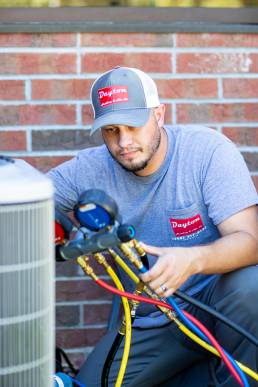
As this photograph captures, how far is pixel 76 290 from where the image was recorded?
11.5 feet

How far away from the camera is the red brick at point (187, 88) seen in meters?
3.45

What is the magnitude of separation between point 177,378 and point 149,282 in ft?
3.30

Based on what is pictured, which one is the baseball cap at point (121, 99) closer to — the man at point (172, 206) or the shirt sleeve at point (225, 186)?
the man at point (172, 206)

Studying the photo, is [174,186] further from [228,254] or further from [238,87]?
[238,87]

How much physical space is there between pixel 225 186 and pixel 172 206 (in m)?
0.23

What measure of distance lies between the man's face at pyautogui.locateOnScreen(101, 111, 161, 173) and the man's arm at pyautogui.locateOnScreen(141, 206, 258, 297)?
1.14ft

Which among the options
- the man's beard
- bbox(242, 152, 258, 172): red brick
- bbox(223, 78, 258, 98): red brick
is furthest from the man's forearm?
bbox(223, 78, 258, 98): red brick

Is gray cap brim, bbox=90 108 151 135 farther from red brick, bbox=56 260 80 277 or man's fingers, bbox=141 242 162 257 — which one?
red brick, bbox=56 260 80 277

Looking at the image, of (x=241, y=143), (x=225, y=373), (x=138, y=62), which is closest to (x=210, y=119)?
(x=241, y=143)

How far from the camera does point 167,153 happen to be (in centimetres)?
298

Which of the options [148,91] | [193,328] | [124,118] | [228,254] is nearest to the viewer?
[193,328]

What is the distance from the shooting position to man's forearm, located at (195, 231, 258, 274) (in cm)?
255

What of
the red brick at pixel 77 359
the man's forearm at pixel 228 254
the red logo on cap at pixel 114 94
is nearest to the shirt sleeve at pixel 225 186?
the man's forearm at pixel 228 254

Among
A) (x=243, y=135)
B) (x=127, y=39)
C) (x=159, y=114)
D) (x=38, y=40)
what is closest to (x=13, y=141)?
(x=38, y=40)
